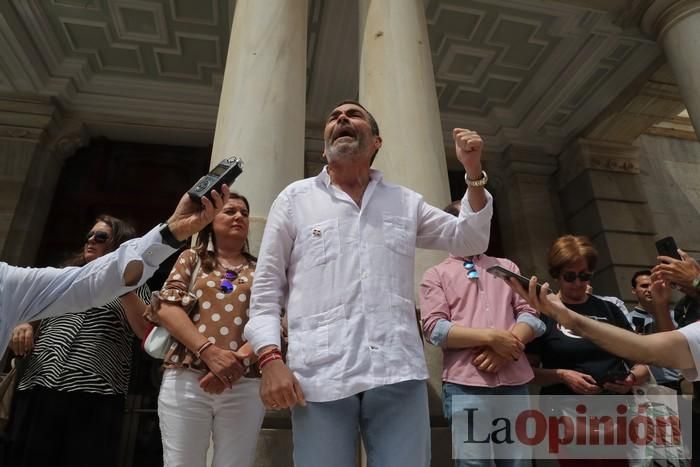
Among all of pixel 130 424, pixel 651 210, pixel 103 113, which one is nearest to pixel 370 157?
pixel 130 424

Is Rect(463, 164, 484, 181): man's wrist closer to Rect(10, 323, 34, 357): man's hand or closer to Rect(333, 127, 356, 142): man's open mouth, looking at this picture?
Rect(333, 127, 356, 142): man's open mouth

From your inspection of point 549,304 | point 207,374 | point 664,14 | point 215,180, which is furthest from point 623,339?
point 664,14

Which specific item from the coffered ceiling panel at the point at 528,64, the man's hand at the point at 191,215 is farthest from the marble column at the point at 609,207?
the man's hand at the point at 191,215

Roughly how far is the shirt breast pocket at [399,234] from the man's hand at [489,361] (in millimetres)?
855

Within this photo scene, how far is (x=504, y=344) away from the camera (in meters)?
2.57

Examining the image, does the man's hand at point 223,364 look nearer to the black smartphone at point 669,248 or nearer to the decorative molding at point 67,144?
the black smartphone at point 669,248

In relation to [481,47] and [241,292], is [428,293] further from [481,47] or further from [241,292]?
[481,47]

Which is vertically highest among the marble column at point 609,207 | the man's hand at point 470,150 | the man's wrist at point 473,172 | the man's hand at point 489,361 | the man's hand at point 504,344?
the marble column at point 609,207

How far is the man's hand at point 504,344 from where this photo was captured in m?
2.57

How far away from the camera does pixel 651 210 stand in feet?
34.0

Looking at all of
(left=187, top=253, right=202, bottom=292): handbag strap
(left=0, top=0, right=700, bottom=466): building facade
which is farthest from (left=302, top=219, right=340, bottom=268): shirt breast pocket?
(left=0, top=0, right=700, bottom=466): building facade

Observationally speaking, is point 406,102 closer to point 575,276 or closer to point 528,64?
point 575,276

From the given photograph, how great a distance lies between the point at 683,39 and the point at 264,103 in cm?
571

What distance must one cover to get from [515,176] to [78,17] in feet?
28.8
